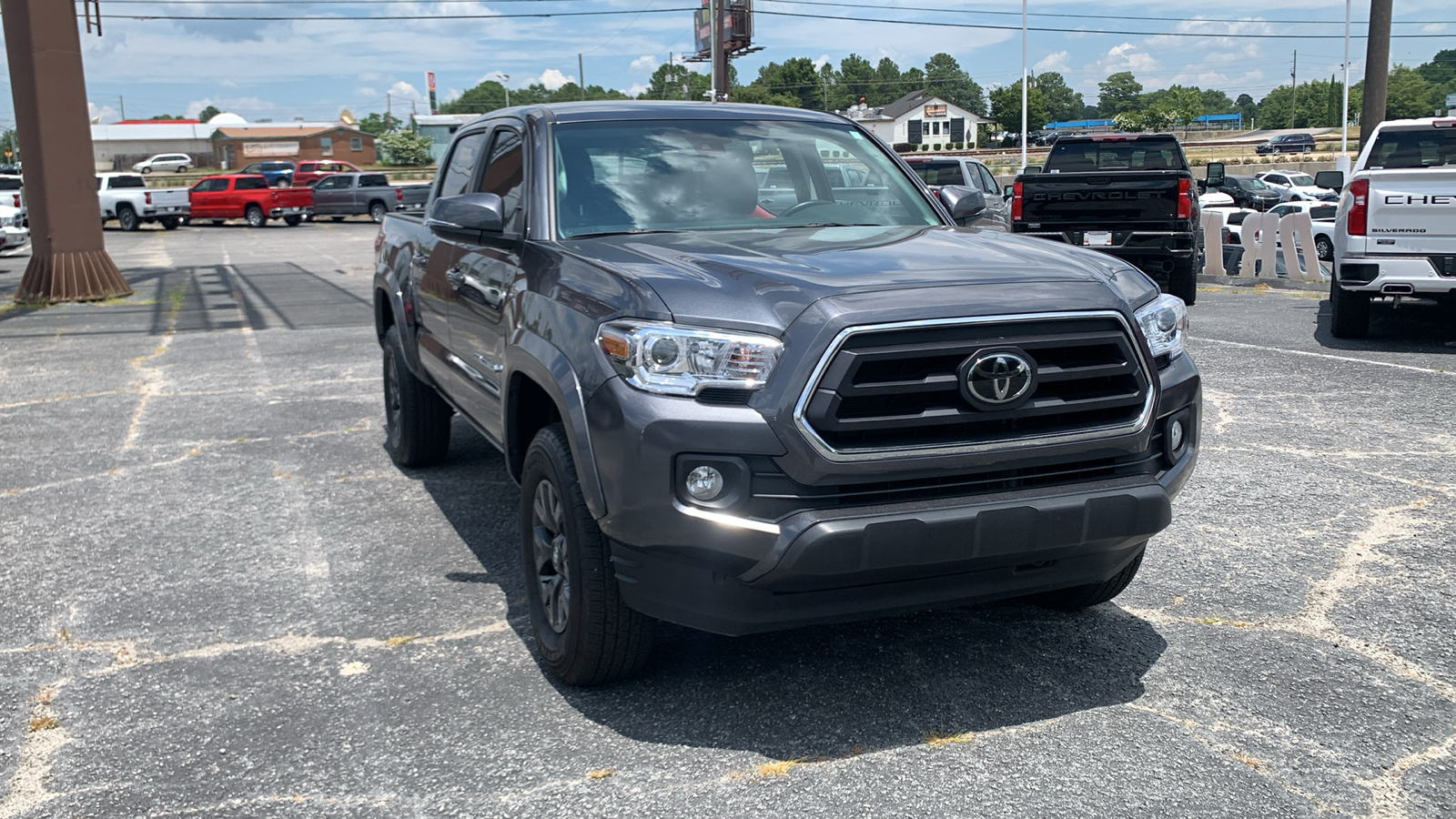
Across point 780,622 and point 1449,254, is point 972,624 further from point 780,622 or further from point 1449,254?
point 1449,254

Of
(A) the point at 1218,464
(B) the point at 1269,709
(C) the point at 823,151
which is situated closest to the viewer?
(B) the point at 1269,709

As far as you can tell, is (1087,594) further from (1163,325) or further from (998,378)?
(998,378)

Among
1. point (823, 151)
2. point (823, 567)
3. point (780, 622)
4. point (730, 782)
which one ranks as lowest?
point (730, 782)

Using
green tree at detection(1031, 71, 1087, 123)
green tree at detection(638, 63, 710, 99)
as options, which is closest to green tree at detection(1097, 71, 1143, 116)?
green tree at detection(1031, 71, 1087, 123)

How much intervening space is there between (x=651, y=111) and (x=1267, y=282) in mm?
12738

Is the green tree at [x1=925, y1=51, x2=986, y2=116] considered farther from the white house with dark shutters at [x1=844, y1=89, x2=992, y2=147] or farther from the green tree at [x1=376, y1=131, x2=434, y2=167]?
the green tree at [x1=376, y1=131, x2=434, y2=167]

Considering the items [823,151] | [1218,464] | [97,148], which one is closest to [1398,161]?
[1218,464]

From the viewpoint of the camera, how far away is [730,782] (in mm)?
3252

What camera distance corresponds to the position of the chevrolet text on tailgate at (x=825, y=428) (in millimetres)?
3145

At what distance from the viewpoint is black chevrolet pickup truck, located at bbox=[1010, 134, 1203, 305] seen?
13.2m

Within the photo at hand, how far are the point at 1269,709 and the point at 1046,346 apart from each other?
1312 mm

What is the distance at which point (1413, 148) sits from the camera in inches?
437

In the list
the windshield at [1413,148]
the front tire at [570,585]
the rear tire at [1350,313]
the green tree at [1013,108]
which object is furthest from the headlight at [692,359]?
the green tree at [1013,108]

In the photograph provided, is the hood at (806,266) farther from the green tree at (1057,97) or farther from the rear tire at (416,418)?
the green tree at (1057,97)
